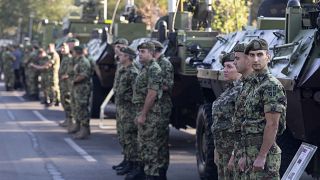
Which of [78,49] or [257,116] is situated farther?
[78,49]

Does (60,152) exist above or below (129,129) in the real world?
below

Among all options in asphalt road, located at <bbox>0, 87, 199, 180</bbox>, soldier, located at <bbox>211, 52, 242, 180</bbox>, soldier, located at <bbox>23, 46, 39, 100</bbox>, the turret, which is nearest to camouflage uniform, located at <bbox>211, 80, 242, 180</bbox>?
soldier, located at <bbox>211, 52, 242, 180</bbox>

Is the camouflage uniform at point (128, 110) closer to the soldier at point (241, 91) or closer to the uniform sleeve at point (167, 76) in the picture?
the uniform sleeve at point (167, 76)

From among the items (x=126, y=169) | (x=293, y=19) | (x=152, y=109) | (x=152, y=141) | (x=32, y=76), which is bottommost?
(x=32, y=76)

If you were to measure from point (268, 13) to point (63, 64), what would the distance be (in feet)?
17.8

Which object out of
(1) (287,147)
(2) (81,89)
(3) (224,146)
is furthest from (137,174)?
(2) (81,89)

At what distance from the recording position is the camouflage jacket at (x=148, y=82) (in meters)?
9.09

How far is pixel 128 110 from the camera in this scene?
10.2 metres

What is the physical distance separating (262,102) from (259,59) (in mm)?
309

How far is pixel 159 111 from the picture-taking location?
365 inches

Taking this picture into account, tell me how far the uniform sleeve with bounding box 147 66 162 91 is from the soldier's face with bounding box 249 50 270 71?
328 cm

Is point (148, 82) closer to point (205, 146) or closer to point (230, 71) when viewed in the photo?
point (205, 146)

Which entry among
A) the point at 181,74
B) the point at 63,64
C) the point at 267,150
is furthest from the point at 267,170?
the point at 63,64

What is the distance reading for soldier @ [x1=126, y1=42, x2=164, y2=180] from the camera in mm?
9117
